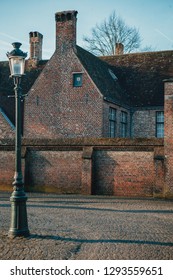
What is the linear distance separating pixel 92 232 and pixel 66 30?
718 inches

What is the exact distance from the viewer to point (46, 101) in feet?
81.3

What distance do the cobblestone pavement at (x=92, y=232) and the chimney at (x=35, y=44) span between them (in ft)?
64.0

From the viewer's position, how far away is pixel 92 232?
29.2ft

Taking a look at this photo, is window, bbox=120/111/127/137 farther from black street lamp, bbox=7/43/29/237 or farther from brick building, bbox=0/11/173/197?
black street lamp, bbox=7/43/29/237

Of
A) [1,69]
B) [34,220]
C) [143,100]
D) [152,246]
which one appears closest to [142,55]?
[143,100]

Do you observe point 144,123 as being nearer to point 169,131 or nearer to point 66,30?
point 66,30

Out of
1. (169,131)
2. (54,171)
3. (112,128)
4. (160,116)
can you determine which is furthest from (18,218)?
(160,116)

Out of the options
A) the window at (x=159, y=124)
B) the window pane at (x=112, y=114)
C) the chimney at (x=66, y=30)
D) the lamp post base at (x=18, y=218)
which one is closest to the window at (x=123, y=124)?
the window pane at (x=112, y=114)

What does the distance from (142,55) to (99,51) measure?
32.0ft

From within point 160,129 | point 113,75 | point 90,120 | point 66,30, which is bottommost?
point 160,129

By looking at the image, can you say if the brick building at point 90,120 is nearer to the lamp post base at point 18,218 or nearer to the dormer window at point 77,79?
the dormer window at point 77,79

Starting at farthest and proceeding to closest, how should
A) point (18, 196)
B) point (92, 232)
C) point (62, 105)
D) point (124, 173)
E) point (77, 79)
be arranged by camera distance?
point (62, 105) → point (77, 79) → point (124, 173) → point (92, 232) → point (18, 196)

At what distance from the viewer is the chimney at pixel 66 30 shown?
80.1ft

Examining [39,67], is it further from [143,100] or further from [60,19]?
Answer: [143,100]
